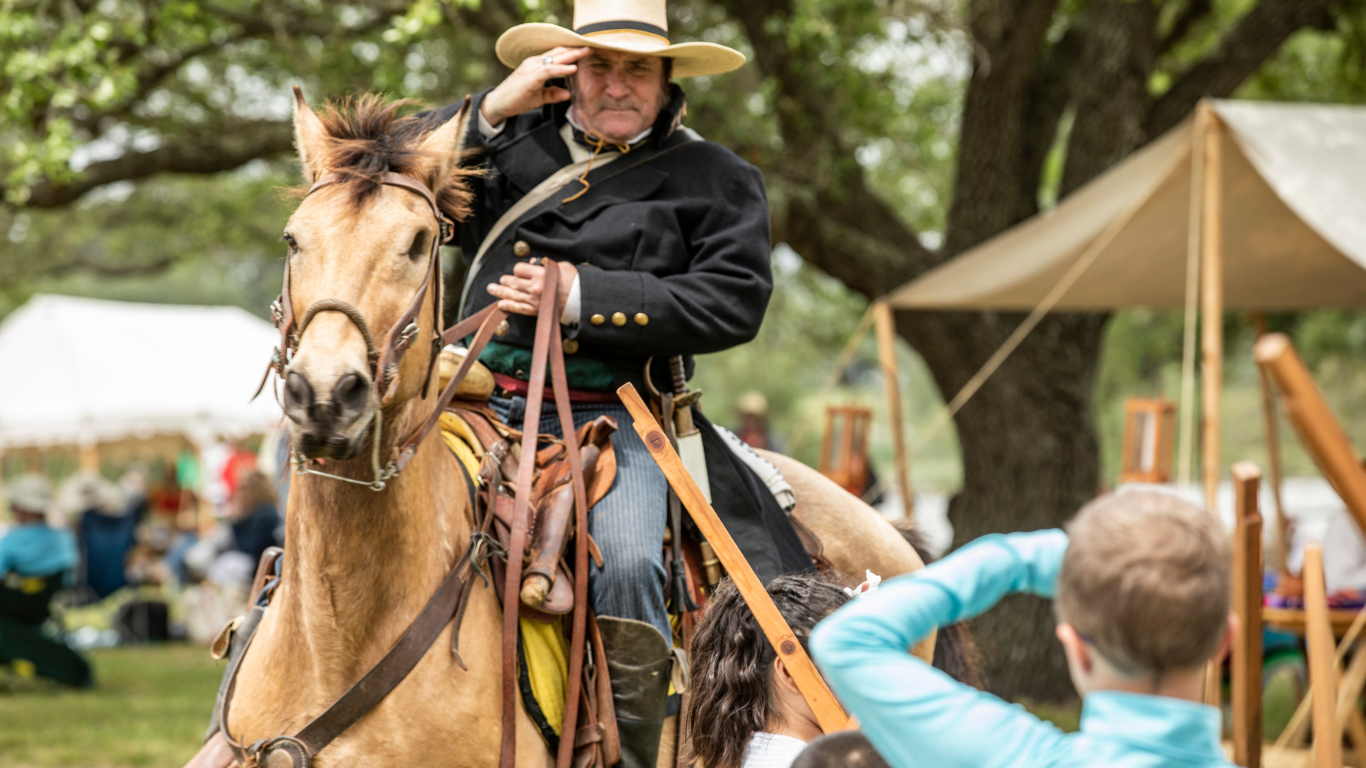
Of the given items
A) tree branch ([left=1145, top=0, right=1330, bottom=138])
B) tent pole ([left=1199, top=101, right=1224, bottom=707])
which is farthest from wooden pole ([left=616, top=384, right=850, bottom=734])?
tree branch ([left=1145, top=0, right=1330, bottom=138])

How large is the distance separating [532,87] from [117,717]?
7.65m

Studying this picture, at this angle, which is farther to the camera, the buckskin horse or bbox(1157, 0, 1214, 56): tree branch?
bbox(1157, 0, 1214, 56): tree branch

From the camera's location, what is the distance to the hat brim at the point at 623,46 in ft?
10.8

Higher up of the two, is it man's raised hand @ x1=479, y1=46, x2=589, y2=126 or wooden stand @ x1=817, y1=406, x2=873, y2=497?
man's raised hand @ x1=479, y1=46, x2=589, y2=126

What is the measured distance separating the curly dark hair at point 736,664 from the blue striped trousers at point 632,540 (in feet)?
1.04

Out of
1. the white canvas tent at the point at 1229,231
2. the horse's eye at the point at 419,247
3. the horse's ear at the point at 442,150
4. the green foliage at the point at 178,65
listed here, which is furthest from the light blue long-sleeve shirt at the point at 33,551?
the horse's eye at the point at 419,247

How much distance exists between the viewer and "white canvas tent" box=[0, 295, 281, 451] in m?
15.1

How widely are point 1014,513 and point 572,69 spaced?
20.6 feet

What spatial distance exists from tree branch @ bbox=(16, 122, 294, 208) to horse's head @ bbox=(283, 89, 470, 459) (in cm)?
590

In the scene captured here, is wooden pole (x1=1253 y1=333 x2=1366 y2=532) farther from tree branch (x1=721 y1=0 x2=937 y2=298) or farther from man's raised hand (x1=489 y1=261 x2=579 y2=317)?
tree branch (x1=721 y1=0 x2=937 y2=298)

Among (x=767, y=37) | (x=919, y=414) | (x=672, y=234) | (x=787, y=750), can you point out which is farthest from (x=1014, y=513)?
(x=919, y=414)

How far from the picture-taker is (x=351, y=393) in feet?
7.30

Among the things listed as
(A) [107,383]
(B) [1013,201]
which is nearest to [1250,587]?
(B) [1013,201]

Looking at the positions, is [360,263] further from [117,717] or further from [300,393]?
[117,717]
